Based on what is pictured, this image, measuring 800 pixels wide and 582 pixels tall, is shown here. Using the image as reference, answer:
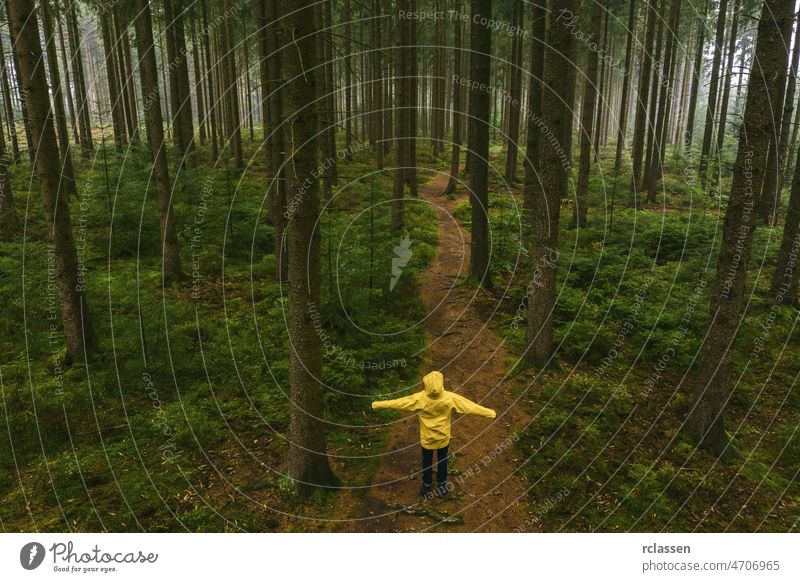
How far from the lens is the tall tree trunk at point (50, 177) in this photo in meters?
8.49

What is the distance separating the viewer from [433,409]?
24.1 ft

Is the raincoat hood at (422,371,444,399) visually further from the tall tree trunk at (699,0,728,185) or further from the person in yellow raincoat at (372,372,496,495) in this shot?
the tall tree trunk at (699,0,728,185)

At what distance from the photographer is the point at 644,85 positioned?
23.1 metres

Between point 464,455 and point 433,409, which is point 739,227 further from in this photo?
point 464,455

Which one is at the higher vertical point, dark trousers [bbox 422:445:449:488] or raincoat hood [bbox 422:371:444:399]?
raincoat hood [bbox 422:371:444:399]

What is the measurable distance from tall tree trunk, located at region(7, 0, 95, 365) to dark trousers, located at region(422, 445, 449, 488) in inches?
283

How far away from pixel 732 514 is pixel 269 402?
795 cm

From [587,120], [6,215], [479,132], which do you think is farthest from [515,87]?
[6,215]

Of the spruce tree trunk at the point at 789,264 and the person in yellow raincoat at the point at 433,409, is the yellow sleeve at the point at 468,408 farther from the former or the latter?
the spruce tree trunk at the point at 789,264

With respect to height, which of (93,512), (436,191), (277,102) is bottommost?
(93,512)

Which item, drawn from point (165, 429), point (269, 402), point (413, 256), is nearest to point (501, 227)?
point (413, 256)

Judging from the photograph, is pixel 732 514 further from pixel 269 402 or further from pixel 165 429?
pixel 165 429

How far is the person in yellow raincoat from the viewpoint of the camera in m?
7.22
